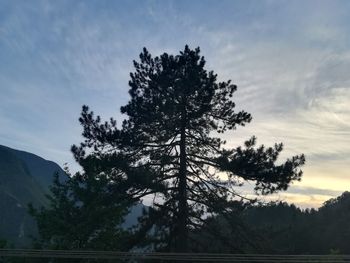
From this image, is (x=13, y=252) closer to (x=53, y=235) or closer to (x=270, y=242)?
(x=53, y=235)

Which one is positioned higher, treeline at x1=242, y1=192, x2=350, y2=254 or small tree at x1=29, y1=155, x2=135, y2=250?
treeline at x1=242, y1=192, x2=350, y2=254

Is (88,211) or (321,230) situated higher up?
(321,230)

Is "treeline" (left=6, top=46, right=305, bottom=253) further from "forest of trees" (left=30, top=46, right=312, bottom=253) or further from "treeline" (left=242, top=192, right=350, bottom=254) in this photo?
"treeline" (left=242, top=192, right=350, bottom=254)

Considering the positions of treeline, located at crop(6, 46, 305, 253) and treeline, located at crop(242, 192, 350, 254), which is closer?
treeline, located at crop(6, 46, 305, 253)

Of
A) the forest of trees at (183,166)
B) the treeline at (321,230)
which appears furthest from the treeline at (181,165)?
the treeline at (321,230)

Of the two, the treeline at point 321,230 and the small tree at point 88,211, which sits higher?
Answer: the treeline at point 321,230

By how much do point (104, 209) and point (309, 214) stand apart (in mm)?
69123

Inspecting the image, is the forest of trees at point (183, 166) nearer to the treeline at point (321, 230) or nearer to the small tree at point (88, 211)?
the small tree at point (88, 211)

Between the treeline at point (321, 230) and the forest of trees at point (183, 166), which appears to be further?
the treeline at point (321, 230)

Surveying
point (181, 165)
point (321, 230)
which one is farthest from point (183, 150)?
point (321, 230)

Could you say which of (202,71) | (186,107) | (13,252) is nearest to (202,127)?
(186,107)

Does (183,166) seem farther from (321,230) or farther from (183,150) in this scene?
(321,230)

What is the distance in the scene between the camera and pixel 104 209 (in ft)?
60.5

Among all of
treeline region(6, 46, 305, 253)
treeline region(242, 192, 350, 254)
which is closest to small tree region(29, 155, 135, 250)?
treeline region(6, 46, 305, 253)
